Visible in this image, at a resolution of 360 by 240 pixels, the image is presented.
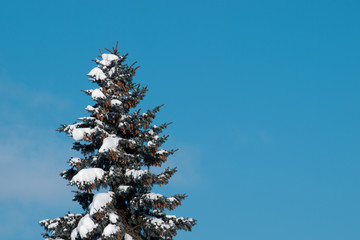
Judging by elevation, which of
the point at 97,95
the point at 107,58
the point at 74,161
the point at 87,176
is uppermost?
the point at 107,58

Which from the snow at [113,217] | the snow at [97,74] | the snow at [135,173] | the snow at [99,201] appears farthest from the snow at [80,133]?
the snow at [113,217]

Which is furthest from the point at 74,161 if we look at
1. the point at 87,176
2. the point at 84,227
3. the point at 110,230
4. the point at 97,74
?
the point at 97,74

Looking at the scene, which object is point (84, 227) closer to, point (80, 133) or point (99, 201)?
point (99, 201)

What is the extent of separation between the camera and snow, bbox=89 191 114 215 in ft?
69.2

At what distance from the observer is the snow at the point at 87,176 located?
21.2m

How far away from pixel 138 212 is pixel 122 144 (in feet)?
10.1

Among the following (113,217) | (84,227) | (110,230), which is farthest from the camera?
(113,217)

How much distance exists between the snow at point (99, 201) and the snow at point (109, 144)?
1.86 meters

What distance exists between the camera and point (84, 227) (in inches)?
822

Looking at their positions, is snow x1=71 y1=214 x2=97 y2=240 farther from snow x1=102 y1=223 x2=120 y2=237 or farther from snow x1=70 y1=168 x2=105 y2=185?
snow x1=70 y1=168 x2=105 y2=185

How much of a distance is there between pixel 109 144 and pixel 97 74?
3963mm

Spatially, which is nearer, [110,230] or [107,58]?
[110,230]

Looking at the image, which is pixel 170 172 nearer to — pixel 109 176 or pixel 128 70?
pixel 109 176

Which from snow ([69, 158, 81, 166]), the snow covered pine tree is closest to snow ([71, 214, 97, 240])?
the snow covered pine tree
